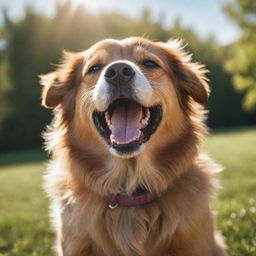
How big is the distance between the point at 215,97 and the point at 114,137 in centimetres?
3621

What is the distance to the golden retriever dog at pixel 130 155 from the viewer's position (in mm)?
3455

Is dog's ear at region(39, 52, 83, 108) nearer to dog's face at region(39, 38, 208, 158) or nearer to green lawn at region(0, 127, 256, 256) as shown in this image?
dog's face at region(39, 38, 208, 158)

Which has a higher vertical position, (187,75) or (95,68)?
(95,68)

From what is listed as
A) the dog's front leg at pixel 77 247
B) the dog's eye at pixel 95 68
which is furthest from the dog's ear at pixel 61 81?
the dog's front leg at pixel 77 247

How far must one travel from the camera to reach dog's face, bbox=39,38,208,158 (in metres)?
3.51

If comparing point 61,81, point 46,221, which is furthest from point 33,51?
point 61,81

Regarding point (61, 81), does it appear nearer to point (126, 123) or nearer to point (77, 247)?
point (126, 123)

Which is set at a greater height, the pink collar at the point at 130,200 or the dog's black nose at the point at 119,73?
the dog's black nose at the point at 119,73

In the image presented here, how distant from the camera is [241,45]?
22578 mm

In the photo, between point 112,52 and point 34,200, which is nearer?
point 112,52

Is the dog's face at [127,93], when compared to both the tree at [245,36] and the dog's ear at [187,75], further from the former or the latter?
the tree at [245,36]

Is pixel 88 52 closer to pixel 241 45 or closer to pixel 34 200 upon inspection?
pixel 34 200

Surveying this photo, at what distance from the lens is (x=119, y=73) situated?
3.45 m

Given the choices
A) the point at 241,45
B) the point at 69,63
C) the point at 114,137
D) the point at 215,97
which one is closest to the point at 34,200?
the point at 69,63
